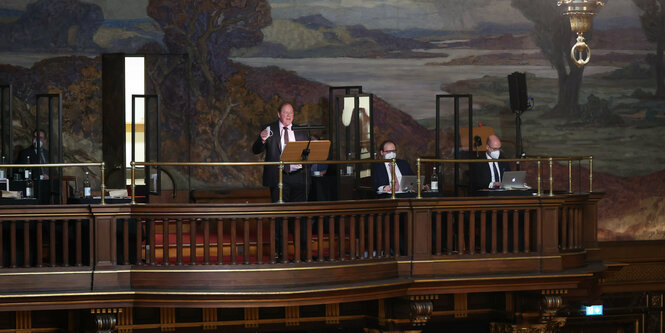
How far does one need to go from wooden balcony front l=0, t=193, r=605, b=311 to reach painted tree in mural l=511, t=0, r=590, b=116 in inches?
190

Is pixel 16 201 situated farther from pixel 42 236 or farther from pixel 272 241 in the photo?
pixel 272 241

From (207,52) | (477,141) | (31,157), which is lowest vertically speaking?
(31,157)

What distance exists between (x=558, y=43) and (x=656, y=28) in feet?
4.77

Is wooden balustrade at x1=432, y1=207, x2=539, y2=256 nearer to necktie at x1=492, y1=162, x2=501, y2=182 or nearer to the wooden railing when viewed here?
the wooden railing

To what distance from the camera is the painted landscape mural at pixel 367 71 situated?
50.3ft

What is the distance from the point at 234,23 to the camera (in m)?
15.9

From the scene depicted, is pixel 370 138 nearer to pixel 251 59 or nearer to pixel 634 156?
pixel 251 59

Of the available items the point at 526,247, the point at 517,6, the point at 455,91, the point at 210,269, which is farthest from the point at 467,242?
the point at 517,6

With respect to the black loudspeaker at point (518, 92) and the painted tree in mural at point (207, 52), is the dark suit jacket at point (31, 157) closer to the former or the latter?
→ the painted tree in mural at point (207, 52)

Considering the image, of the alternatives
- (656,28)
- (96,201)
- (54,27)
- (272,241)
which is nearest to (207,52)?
(54,27)

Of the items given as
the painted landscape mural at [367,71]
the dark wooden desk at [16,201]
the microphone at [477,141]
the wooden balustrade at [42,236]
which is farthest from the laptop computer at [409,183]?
the painted landscape mural at [367,71]

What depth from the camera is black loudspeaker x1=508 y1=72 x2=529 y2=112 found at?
46.8ft

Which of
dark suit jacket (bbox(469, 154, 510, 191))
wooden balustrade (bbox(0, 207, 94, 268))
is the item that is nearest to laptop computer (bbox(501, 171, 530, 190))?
dark suit jacket (bbox(469, 154, 510, 191))

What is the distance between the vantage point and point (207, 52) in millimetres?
15734
